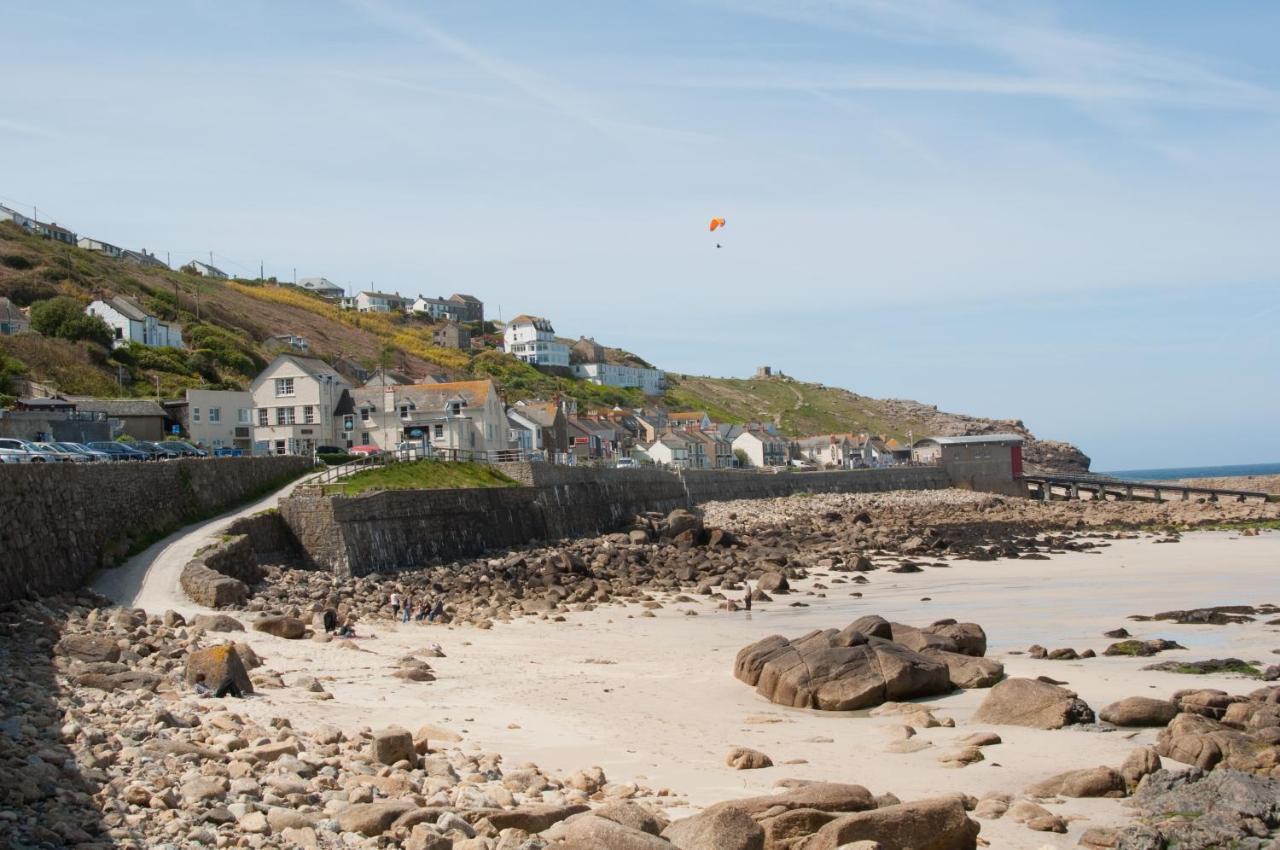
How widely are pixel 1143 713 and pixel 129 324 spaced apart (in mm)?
92091

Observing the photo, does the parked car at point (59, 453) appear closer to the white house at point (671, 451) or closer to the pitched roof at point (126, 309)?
the pitched roof at point (126, 309)

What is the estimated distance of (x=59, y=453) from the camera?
42.6m

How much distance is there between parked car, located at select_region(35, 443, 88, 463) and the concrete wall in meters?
4.52

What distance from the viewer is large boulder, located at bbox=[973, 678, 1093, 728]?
60.7 ft

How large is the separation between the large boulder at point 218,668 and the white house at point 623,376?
523 feet

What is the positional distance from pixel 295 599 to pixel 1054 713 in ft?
70.3

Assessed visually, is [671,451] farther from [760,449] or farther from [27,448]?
[27,448]

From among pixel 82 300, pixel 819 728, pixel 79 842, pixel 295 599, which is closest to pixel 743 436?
pixel 82 300

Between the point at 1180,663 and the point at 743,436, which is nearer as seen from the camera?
the point at 1180,663

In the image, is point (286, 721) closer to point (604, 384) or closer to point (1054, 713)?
point (1054, 713)

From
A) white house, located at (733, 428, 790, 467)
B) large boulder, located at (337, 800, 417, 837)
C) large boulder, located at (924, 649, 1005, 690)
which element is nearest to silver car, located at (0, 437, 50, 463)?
large boulder, located at (924, 649, 1005, 690)

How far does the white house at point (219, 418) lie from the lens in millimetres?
68125

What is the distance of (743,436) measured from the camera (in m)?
143

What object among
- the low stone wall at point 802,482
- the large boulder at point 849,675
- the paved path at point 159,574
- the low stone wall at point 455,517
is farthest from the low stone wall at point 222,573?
Result: the low stone wall at point 802,482
